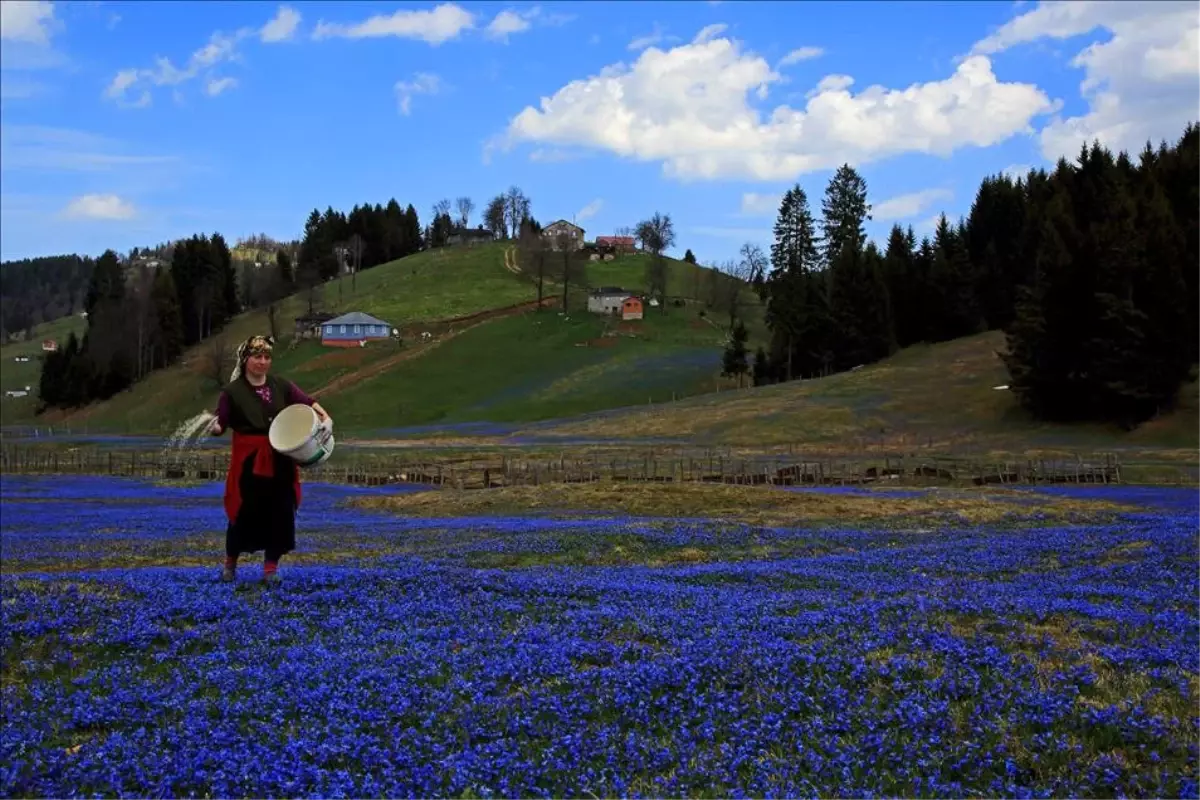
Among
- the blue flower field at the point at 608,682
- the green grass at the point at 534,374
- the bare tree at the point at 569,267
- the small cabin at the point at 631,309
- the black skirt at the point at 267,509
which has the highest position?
the bare tree at the point at 569,267

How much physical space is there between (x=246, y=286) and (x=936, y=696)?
191793 mm

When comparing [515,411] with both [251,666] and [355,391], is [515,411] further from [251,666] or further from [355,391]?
[251,666]

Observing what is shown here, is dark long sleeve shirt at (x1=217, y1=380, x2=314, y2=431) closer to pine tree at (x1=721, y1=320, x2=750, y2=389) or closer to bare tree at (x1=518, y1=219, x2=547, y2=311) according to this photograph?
pine tree at (x1=721, y1=320, x2=750, y2=389)

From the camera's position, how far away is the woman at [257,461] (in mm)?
11945

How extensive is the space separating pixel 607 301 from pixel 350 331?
40.9 metres

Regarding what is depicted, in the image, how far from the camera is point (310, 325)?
468 ft

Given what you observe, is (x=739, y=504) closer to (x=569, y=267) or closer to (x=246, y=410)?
(x=246, y=410)

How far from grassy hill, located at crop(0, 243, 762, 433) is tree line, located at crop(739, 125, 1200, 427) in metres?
15.3

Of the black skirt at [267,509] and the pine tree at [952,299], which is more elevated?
the pine tree at [952,299]

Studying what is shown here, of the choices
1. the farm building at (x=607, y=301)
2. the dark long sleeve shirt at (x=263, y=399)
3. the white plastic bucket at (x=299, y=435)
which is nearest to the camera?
the white plastic bucket at (x=299, y=435)

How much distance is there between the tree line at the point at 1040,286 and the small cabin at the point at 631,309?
2340 centimetres

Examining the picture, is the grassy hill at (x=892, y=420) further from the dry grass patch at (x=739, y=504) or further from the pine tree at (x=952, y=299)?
the dry grass patch at (x=739, y=504)

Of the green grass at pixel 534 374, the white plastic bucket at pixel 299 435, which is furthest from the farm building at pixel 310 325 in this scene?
the white plastic bucket at pixel 299 435

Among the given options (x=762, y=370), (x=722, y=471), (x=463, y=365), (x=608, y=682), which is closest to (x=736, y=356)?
(x=762, y=370)
